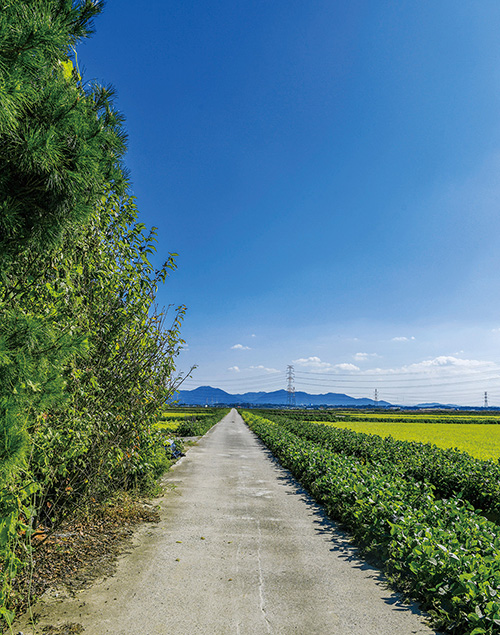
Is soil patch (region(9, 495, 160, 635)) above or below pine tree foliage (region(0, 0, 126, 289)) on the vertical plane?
below

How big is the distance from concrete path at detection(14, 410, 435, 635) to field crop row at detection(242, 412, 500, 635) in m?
0.28

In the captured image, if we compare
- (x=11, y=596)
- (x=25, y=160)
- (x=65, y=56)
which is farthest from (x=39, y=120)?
(x=11, y=596)

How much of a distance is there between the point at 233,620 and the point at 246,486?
6240mm

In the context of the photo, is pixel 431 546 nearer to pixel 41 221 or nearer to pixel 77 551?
pixel 77 551

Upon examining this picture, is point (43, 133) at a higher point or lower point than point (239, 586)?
higher

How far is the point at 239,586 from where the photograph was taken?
13.4 feet

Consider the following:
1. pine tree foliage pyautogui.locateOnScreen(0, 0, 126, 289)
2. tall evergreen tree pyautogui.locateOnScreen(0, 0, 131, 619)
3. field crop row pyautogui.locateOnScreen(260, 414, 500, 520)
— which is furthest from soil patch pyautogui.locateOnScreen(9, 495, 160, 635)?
field crop row pyautogui.locateOnScreen(260, 414, 500, 520)

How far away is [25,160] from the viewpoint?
2.33 meters

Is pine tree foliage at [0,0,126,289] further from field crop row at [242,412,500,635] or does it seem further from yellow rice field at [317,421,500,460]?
yellow rice field at [317,421,500,460]

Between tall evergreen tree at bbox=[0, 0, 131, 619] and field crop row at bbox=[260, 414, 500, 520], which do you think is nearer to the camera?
tall evergreen tree at bbox=[0, 0, 131, 619]

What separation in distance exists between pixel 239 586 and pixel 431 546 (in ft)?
7.08

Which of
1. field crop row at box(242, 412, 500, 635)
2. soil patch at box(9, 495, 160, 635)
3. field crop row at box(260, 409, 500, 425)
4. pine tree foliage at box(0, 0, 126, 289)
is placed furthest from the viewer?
field crop row at box(260, 409, 500, 425)

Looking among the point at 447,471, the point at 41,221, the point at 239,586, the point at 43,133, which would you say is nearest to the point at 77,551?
the point at 239,586

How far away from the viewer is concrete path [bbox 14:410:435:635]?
334 cm
